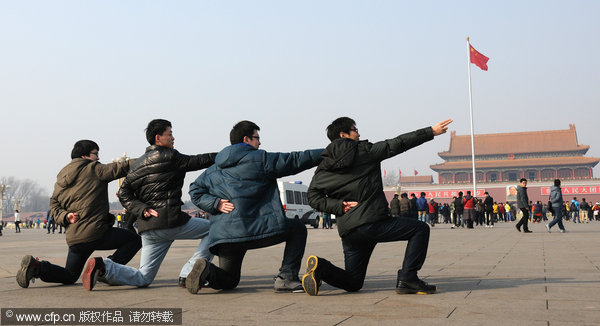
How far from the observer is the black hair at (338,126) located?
4.82 meters

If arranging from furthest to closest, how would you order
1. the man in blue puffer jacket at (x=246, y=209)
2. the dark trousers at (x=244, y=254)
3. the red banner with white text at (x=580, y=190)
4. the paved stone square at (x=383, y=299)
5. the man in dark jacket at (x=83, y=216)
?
the red banner with white text at (x=580, y=190) < the man in dark jacket at (x=83, y=216) < the dark trousers at (x=244, y=254) < the man in blue puffer jacket at (x=246, y=209) < the paved stone square at (x=383, y=299)

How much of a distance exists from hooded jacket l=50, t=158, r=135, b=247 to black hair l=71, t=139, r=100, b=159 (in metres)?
0.08

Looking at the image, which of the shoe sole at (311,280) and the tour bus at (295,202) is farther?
the tour bus at (295,202)

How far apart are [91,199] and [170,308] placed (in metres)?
1.81

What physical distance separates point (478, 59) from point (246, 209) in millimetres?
32156

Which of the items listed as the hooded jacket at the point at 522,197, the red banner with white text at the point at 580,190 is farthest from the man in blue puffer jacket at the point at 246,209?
the red banner with white text at the point at 580,190

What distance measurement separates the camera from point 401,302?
4.21 meters

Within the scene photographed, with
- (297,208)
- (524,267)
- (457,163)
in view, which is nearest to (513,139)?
(457,163)

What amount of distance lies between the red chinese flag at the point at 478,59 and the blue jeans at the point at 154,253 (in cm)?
3141

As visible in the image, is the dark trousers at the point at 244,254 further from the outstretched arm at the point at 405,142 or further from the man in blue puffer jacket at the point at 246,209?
the outstretched arm at the point at 405,142

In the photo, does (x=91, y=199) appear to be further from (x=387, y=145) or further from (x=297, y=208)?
(x=297, y=208)

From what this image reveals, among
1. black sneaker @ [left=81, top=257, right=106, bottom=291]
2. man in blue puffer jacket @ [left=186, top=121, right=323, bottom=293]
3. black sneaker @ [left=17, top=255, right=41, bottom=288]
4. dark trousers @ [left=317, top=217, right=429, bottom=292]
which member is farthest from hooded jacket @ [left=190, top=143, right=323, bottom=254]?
black sneaker @ [left=17, top=255, right=41, bottom=288]

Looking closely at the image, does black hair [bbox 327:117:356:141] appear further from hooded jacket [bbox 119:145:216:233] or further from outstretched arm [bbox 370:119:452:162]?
hooded jacket [bbox 119:145:216:233]

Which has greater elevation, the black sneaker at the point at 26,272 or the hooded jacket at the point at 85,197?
the hooded jacket at the point at 85,197
